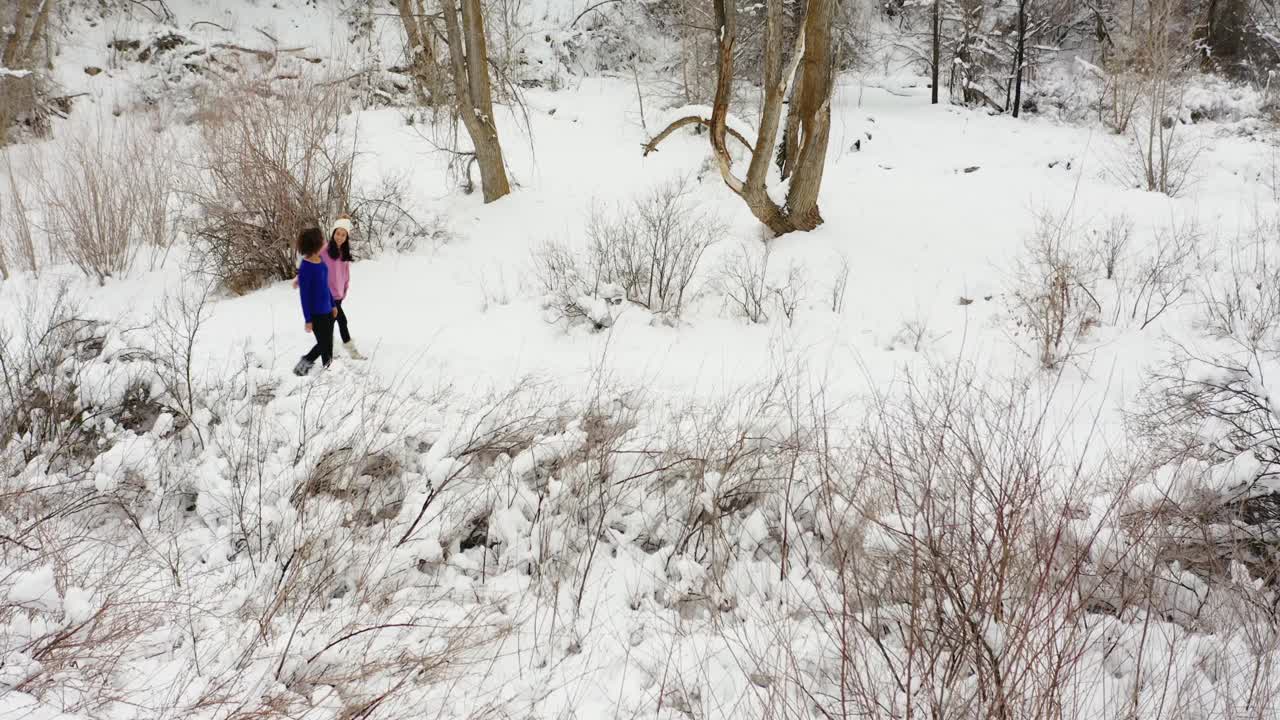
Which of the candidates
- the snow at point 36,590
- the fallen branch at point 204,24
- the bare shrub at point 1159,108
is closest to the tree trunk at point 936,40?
the bare shrub at point 1159,108

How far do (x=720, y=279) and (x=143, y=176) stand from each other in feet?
27.0

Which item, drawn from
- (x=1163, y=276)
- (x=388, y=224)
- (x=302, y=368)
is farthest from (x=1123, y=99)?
(x=302, y=368)

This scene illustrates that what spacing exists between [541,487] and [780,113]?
6234mm

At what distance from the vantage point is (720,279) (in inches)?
304

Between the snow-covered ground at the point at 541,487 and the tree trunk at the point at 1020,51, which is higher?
the tree trunk at the point at 1020,51

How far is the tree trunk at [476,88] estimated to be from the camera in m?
9.32

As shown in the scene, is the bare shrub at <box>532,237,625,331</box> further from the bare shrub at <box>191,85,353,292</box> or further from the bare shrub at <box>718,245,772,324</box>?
the bare shrub at <box>191,85,353,292</box>

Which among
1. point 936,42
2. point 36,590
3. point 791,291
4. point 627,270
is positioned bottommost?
point 36,590

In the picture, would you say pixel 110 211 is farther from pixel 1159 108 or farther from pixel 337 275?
pixel 1159 108

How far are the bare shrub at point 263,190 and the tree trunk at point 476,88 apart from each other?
2.06 m

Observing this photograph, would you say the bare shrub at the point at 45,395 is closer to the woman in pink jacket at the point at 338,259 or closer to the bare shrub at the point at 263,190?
the woman in pink jacket at the point at 338,259

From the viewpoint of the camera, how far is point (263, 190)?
764 centimetres

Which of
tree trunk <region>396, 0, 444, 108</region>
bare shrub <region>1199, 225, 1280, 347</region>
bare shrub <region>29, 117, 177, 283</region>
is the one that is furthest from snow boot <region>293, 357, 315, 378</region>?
bare shrub <region>1199, 225, 1280, 347</region>

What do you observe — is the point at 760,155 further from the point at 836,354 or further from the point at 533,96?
the point at 533,96
